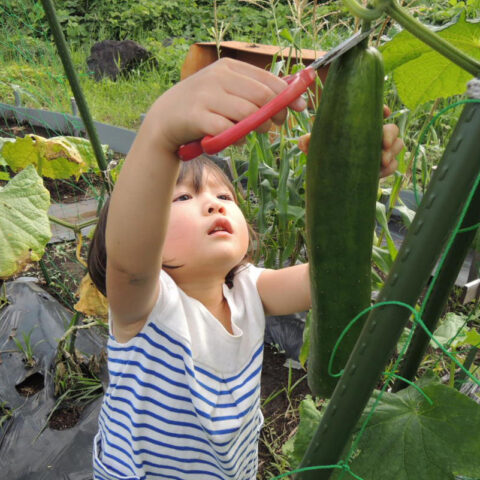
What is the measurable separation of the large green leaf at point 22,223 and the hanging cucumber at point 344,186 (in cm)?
84

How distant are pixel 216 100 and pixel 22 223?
0.92 m

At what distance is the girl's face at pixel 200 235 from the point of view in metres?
0.94

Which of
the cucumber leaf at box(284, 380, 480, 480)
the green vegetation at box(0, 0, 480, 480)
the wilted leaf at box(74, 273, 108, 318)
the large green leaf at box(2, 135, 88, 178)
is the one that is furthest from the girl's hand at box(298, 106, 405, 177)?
the large green leaf at box(2, 135, 88, 178)

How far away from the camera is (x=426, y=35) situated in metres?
0.42

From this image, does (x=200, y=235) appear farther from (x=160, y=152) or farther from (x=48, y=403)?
(x=48, y=403)

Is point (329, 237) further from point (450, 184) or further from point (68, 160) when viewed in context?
point (68, 160)

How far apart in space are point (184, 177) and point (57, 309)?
1.37 meters

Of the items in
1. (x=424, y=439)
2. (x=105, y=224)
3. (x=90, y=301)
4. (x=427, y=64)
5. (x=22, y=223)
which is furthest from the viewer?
(x=90, y=301)

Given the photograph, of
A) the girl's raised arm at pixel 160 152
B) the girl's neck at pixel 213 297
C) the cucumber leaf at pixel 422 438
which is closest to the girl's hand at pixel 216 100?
the girl's raised arm at pixel 160 152

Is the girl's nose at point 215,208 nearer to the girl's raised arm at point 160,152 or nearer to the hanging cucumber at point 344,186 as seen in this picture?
the girl's raised arm at point 160,152

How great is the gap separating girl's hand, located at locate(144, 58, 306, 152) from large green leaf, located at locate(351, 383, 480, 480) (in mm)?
403

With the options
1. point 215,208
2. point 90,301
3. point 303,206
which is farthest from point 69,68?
point 303,206

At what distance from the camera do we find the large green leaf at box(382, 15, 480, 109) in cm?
67

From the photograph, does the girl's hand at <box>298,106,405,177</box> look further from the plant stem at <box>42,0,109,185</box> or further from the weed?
the weed
